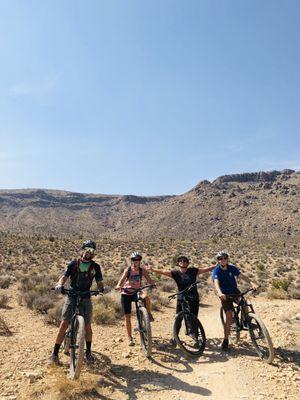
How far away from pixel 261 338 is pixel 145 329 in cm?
229

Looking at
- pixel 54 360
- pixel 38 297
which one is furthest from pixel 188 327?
pixel 38 297

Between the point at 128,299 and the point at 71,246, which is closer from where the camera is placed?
the point at 128,299

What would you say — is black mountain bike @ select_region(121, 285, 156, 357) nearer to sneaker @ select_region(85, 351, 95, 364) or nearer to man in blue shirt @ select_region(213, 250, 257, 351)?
sneaker @ select_region(85, 351, 95, 364)

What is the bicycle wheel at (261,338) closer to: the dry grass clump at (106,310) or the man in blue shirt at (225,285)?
the man in blue shirt at (225,285)

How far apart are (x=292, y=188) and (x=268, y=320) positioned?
87.1 m

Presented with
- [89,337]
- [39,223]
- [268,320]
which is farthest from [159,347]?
[39,223]

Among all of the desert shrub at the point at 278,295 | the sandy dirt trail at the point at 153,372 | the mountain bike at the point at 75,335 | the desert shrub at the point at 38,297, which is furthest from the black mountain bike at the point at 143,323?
the desert shrub at the point at 278,295

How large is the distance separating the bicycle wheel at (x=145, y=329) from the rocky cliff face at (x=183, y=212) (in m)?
63.0

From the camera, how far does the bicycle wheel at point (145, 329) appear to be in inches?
303

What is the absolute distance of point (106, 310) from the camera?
469 inches

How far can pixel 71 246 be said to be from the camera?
129ft

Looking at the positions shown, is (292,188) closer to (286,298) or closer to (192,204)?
(192,204)

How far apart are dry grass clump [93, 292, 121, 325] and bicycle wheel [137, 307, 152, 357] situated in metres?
3.50

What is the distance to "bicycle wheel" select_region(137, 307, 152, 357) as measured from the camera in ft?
25.3
